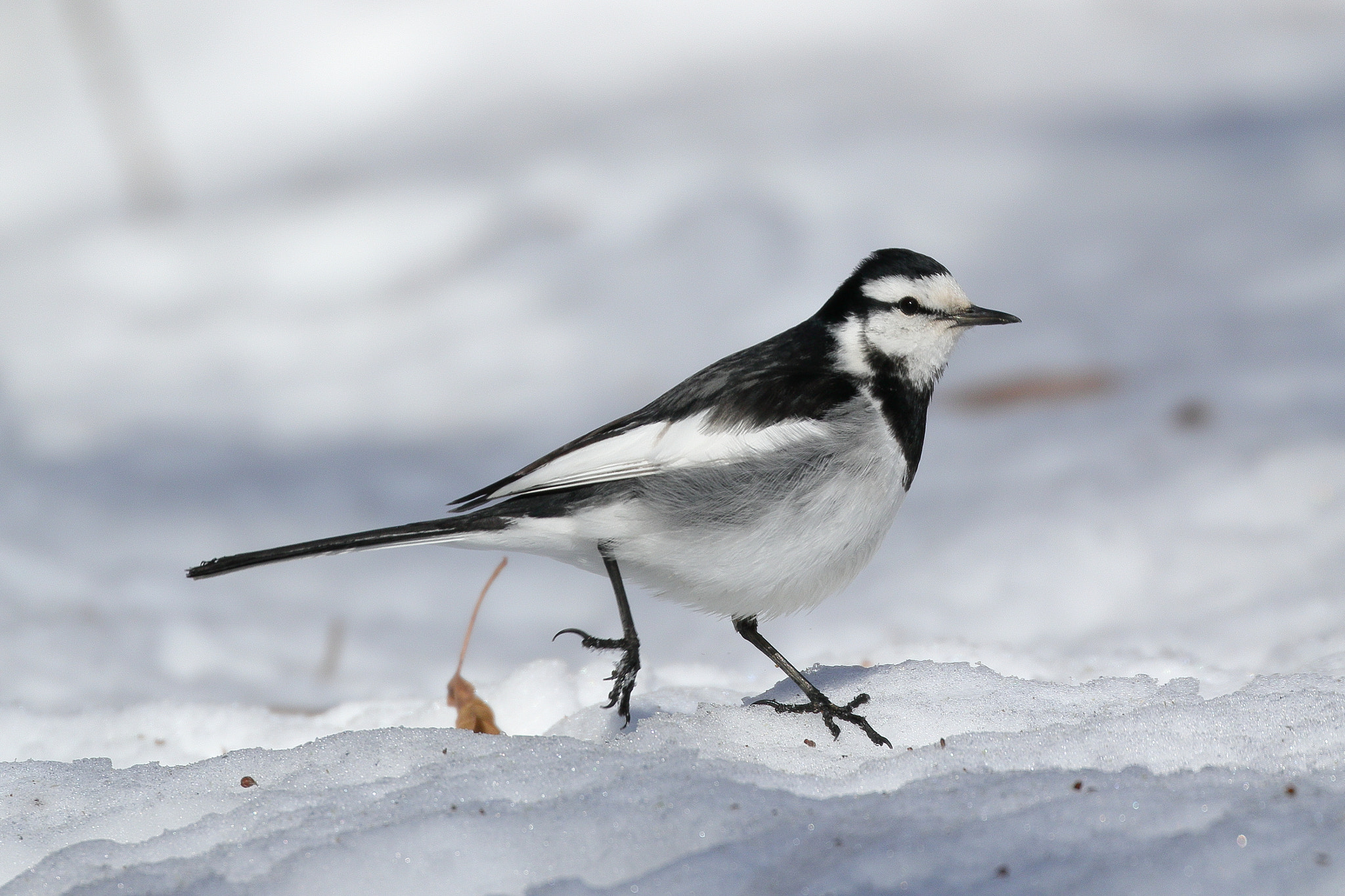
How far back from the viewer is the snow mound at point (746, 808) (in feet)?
6.70

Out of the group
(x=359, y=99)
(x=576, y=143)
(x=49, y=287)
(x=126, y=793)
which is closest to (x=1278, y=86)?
(x=576, y=143)

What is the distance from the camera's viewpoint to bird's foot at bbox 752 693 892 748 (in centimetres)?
284

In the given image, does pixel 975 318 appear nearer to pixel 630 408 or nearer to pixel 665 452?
pixel 665 452

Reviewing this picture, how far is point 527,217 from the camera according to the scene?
9.07 metres

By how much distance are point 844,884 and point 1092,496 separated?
13.4 feet

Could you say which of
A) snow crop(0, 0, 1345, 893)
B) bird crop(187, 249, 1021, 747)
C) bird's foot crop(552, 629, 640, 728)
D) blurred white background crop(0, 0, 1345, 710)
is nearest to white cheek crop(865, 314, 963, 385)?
bird crop(187, 249, 1021, 747)

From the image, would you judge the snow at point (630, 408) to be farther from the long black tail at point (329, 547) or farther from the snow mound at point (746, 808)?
the long black tail at point (329, 547)

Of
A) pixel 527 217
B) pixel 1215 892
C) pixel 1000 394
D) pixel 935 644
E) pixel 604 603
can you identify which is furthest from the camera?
pixel 527 217

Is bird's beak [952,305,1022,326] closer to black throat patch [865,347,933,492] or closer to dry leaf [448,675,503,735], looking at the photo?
black throat patch [865,347,933,492]

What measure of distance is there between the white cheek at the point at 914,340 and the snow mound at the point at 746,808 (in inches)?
40.7

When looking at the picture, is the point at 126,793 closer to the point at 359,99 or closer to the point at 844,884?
the point at 844,884

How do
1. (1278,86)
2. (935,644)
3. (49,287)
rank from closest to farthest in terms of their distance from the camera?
1. (935,644)
2. (49,287)
3. (1278,86)

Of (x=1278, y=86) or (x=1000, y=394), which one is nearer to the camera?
(x=1000, y=394)

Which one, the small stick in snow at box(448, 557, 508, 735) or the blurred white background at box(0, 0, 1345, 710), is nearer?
the small stick in snow at box(448, 557, 508, 735)
